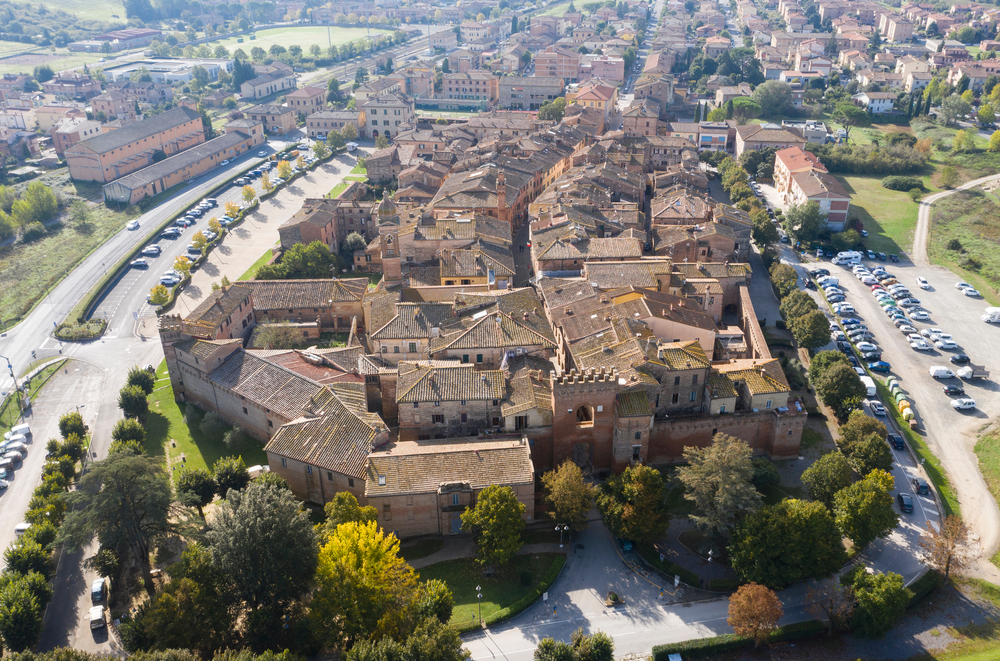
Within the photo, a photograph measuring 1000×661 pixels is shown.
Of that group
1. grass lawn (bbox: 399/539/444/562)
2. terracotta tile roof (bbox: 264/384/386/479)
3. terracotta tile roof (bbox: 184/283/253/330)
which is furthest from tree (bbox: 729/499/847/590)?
terracotta tile roof (bbox: 184/283/253/330)

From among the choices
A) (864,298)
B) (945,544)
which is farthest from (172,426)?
(864,298)

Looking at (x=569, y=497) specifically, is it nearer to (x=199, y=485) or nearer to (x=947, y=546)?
(x=947, y=546)

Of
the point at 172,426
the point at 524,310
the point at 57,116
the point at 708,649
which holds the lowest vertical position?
the point at 708,649

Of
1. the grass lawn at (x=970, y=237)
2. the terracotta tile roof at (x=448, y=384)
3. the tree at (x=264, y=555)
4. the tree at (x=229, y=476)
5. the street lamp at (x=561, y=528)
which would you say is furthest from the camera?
the grass lawn at (x=970, y=237)

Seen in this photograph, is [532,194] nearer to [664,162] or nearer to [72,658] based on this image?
[664,162]

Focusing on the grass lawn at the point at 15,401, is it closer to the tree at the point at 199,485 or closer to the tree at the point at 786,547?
the tree at the point at 199,485

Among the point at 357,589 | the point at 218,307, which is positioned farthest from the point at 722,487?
the point at 218,307

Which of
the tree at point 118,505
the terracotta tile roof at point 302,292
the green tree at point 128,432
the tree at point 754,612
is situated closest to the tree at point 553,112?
the terracotta tile roof at point 302,292

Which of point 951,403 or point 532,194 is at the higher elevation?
point 532,194
